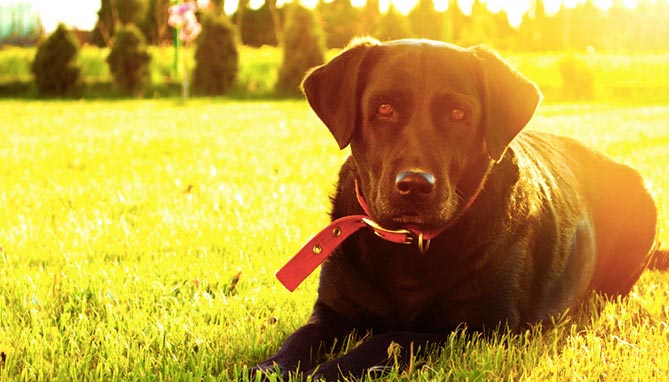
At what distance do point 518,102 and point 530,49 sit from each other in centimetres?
5662

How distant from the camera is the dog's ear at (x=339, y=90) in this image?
3.32 metres

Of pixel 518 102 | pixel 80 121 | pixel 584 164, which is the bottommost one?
pixel 80 121

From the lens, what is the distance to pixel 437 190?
2971mm

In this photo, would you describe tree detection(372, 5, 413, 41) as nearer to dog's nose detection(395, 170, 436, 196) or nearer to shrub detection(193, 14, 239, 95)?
shrub detection(193, 14, 239, 95)

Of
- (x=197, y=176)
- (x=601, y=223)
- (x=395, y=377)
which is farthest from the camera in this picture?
(x=197, y=176)

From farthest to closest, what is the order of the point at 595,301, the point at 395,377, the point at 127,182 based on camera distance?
the point at 127,182 → the point at 595,301 → the point at 395,377

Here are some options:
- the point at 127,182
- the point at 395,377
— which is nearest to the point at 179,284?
the point at 395,377

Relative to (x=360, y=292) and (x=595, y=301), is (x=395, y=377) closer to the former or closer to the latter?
(x=360, y=292)

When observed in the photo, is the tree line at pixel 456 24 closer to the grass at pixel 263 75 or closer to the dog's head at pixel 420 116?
the grass at pixel 263 75

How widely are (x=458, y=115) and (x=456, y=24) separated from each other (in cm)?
4941

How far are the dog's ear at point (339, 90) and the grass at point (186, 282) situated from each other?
0.53m

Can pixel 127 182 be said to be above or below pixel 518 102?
below

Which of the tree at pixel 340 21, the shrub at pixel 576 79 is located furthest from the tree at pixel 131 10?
the shrub at pixel 576 79

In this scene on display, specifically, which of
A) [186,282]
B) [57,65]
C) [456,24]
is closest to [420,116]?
[186,282]
